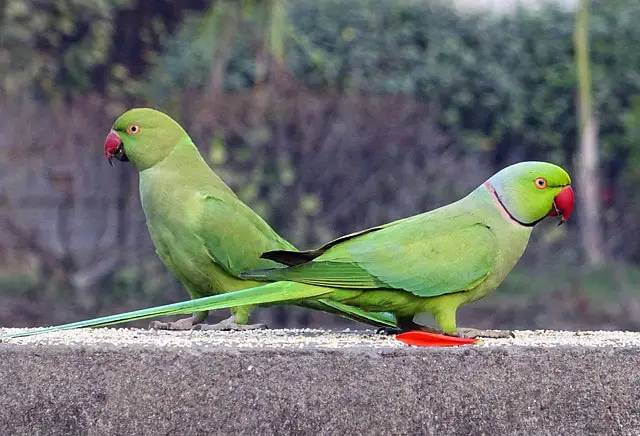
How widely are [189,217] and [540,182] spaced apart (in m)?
1.27

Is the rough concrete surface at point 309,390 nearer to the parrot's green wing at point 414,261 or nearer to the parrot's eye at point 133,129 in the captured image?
the parrot's green wing at point 414,261

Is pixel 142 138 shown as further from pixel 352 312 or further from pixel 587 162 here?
pixel 587 162

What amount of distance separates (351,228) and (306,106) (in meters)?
1.14

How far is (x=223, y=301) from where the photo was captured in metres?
3.22

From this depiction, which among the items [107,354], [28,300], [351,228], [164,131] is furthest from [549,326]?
[107,354]

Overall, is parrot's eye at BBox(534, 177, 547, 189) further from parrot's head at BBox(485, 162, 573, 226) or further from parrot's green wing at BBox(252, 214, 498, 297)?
parrot's green wing at BBox(252, 214, 498, 297)

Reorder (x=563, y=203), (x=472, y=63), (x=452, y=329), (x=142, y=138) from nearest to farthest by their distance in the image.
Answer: (x=452, y=329), (x=563, y=203), (x=142, y=138), (x=472, y=63)

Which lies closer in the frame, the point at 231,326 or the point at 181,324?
the point at 231,326

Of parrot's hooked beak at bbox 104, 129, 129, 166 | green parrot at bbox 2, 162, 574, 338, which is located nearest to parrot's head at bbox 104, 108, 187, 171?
parrot's hooked beak at bbox 104, 129, 129, 166

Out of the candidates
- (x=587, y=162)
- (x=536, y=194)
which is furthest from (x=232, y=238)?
(x=587, y=162)

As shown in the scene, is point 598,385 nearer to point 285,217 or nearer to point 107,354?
point 107,354

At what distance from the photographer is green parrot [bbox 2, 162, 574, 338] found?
10.8ft

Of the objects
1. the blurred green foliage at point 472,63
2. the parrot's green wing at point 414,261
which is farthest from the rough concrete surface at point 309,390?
the blurred green foliage at point 472,63

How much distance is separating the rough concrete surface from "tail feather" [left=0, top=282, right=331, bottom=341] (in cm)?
29
